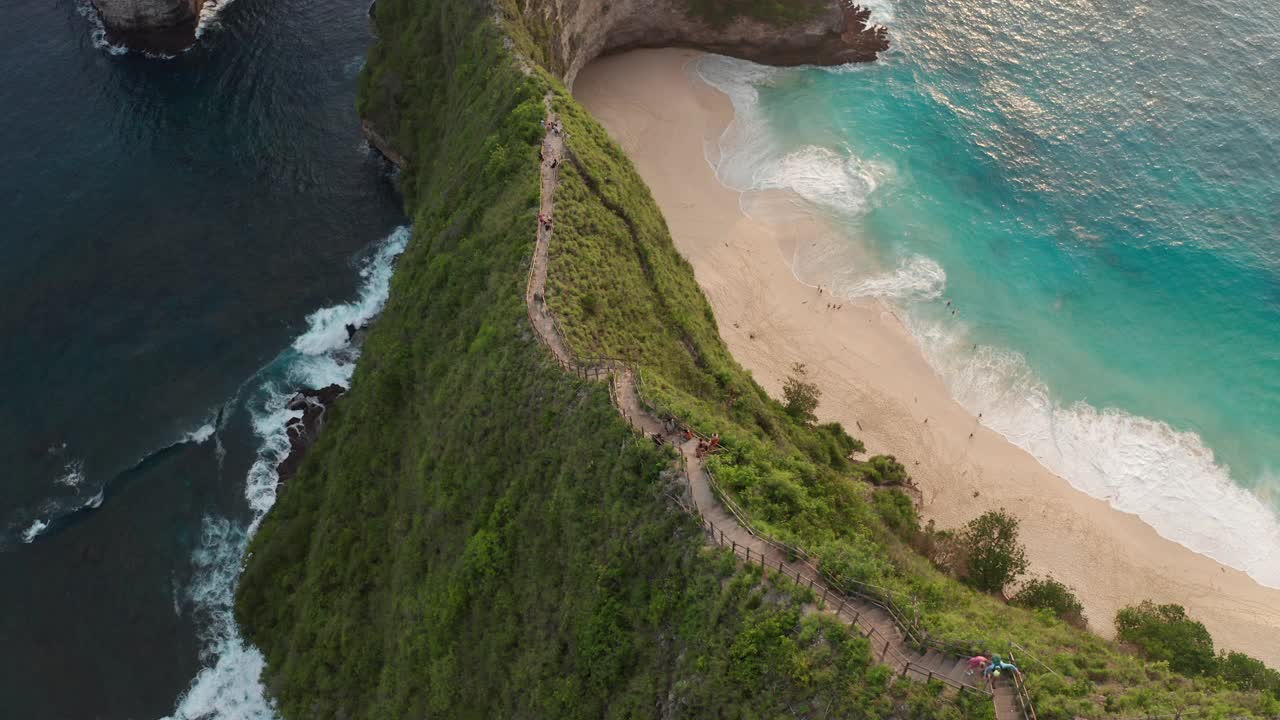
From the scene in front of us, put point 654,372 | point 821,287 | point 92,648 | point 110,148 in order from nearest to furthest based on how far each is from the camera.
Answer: point 654,372, point 92,648, point 821,287, point 110,148

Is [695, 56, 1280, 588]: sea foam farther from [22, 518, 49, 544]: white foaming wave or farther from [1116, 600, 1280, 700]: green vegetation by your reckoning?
[22, 518, 49, 544]: white foaming wave

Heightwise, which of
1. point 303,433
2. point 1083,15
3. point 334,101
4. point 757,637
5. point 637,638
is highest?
point 1083,15

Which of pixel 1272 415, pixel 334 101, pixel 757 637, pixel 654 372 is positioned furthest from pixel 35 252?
pixel 1272 415

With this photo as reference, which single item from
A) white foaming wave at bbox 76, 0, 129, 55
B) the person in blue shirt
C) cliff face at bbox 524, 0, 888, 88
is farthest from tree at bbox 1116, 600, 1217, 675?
white foaming wave at bbox 76, 0, 129, 55

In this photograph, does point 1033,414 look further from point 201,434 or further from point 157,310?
point 157,310

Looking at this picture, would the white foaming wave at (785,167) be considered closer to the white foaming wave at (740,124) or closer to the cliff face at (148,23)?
the white foaming wave at (740,124)

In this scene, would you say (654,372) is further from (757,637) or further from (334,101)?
(334,101)
